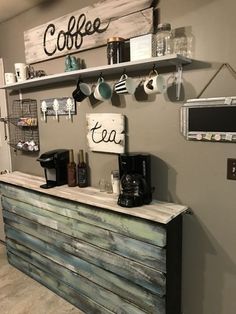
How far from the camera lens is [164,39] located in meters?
1.57

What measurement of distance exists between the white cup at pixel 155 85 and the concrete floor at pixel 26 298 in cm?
177

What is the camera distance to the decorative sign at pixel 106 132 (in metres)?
1.93

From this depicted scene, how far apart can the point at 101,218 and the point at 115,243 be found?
19 centimetres

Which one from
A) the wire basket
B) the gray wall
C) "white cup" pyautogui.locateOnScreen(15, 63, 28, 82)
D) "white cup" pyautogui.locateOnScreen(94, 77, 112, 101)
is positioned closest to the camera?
the gray wall

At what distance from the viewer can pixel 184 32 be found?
156 centimetres

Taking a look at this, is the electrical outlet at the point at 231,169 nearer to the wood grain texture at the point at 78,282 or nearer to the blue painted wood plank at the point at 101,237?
the blue painted wood plank at the point at 101,237

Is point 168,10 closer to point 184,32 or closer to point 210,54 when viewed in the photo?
point 184,32

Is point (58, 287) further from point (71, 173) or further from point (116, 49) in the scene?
point (116, 49)

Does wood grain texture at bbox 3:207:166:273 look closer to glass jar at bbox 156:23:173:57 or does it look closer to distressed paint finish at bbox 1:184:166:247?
distressed paint finish at bbox 1:184:166:247

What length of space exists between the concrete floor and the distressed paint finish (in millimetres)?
724

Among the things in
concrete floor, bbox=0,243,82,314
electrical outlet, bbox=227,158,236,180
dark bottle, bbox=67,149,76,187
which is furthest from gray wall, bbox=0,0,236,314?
concrete floor, bbox=0,243,82,314

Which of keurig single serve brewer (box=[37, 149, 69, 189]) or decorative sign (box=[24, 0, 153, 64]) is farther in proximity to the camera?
keurig single serve brewer (box=[37, 149, 69, 189])

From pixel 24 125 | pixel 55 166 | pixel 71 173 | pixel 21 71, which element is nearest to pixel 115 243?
pixel 71 173

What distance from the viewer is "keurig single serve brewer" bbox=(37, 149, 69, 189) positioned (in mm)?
2191
